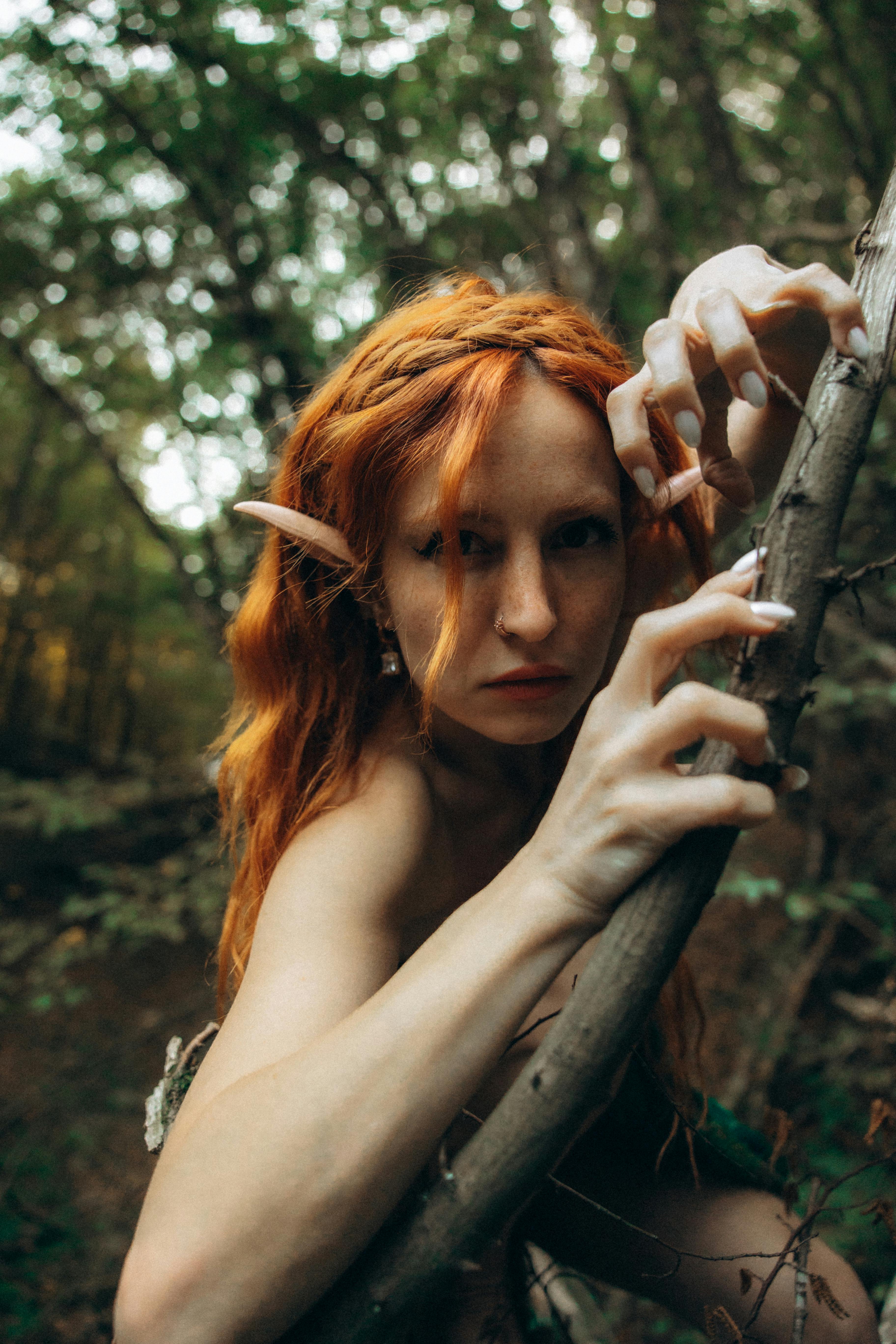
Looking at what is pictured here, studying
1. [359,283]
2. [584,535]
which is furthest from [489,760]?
[359,283]

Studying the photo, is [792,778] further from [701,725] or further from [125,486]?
[125,486]

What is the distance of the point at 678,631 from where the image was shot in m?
0.80

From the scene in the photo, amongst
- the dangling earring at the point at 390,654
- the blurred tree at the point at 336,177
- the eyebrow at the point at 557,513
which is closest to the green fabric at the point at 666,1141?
the dangling earring at the point at 390,654

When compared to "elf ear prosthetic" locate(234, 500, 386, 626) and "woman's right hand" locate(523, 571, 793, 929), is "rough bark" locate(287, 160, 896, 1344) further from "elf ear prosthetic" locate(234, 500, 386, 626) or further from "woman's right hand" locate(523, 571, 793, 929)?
"elf ear prosthetic" locate(234, 500, 386, 626)

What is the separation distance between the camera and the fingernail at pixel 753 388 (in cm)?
89

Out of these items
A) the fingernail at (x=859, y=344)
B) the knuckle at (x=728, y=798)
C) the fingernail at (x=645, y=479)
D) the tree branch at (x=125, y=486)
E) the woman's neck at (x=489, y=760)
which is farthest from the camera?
the tree branch at (x=125, y=486)

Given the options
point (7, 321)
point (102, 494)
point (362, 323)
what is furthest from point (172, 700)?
point (362, 323)

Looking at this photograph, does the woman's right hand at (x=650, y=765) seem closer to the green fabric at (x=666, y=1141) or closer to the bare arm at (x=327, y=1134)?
the bare arm at (x=327, y=1134)

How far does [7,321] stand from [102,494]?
6.74 m

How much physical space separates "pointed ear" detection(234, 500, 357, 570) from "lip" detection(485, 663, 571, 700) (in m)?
0.36

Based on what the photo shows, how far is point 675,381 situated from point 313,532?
666mm

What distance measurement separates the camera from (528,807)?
1.62 m

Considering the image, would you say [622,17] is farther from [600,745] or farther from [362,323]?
[600,745]

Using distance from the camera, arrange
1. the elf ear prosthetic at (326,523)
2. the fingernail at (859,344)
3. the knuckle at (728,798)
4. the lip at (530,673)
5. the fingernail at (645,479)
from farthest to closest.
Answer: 1. the elf ear prosthetic at (326,523)
2. the lip at (530,673)
3. the fingernail at (645,479)
4. the fingernail at (859,344)
5. the knuckle at (728,798)
